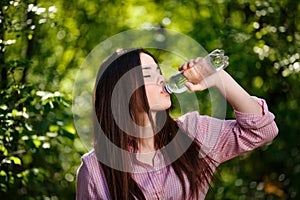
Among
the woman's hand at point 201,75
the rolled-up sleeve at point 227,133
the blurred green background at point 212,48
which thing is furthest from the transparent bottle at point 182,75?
the blurred green background at point 212,48

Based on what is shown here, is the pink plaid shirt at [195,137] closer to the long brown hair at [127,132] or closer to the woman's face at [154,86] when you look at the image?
the long brown hair at [127,132]

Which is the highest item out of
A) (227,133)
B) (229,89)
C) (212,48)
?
(212,48)

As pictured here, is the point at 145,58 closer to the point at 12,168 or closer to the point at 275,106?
the point at 12,168

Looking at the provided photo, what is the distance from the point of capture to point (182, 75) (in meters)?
2.81

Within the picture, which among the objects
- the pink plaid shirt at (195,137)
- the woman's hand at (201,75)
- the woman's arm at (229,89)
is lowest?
the pink plaid shirt at (195,137)

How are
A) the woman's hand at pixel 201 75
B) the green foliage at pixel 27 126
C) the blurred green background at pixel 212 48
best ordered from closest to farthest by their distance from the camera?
the woman's hand at pixel 201 75 < the green foliage at pixel 27 126 < the blurred green background at pixel 212 48

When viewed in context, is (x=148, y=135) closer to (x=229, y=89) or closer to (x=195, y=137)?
(x=195, y=137)

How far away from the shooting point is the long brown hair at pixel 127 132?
2.81m

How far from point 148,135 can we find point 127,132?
0.06 m

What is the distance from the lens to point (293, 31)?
518cm

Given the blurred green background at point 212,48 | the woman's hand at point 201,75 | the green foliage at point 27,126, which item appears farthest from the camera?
the blurred green background at point 212,48

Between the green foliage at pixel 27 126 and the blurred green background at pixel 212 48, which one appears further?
the blurred green background at pixel 212 48

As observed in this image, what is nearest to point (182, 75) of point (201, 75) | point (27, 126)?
point (201, 75)

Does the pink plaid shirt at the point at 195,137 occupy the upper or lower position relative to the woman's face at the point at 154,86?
lower
